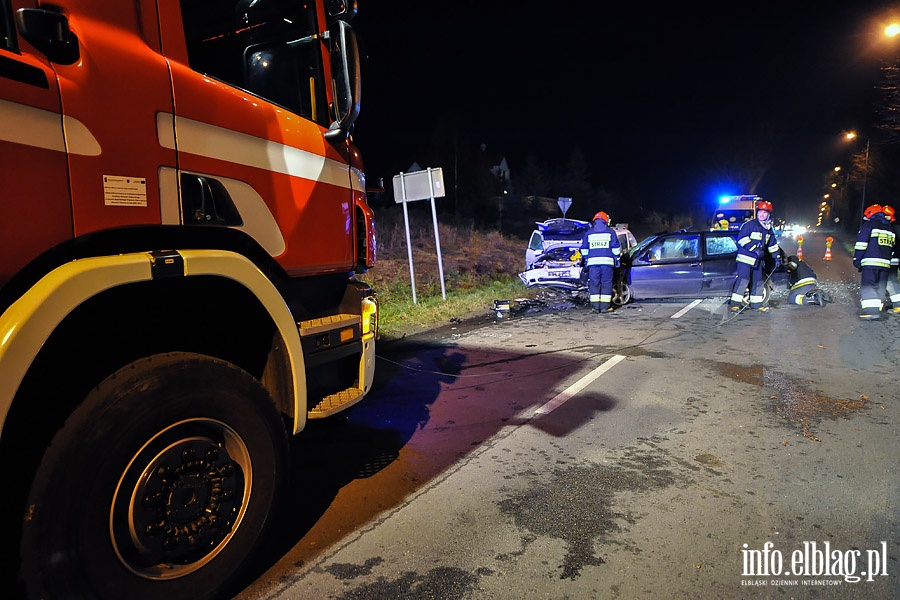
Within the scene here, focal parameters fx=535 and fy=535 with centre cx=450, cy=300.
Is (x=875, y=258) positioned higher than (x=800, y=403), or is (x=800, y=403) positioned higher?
(x=875, y=258)

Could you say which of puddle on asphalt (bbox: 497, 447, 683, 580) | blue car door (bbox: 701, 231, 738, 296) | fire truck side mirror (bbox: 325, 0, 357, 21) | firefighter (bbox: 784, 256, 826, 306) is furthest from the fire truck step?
firefighter (bbox: 784, 256, 826, 306)

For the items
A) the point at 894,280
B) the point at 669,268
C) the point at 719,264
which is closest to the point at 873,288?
the point at 894,280

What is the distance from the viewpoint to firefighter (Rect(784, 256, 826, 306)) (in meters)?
10.0

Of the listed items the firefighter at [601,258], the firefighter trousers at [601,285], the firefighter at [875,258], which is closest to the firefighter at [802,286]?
the firefighter at [875,258]

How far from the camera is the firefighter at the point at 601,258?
33.0ft

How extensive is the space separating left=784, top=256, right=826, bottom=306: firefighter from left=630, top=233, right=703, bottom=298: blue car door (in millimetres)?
1667

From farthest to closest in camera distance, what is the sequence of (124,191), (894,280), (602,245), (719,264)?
(719,264) → (602,245) → (894,280) → (124,191)

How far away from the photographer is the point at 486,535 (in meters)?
2.88

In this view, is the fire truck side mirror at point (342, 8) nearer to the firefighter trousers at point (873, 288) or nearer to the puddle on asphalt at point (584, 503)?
the puddle on asphalt at point (584, 503)

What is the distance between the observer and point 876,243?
875 centimetres

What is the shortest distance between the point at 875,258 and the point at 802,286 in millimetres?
1419

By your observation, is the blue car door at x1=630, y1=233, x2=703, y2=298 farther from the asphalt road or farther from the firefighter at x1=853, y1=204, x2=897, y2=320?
the asphalt road

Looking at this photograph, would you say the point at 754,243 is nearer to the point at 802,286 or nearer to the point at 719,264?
the point at 719,264

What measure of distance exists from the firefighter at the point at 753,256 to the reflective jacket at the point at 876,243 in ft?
4.30
